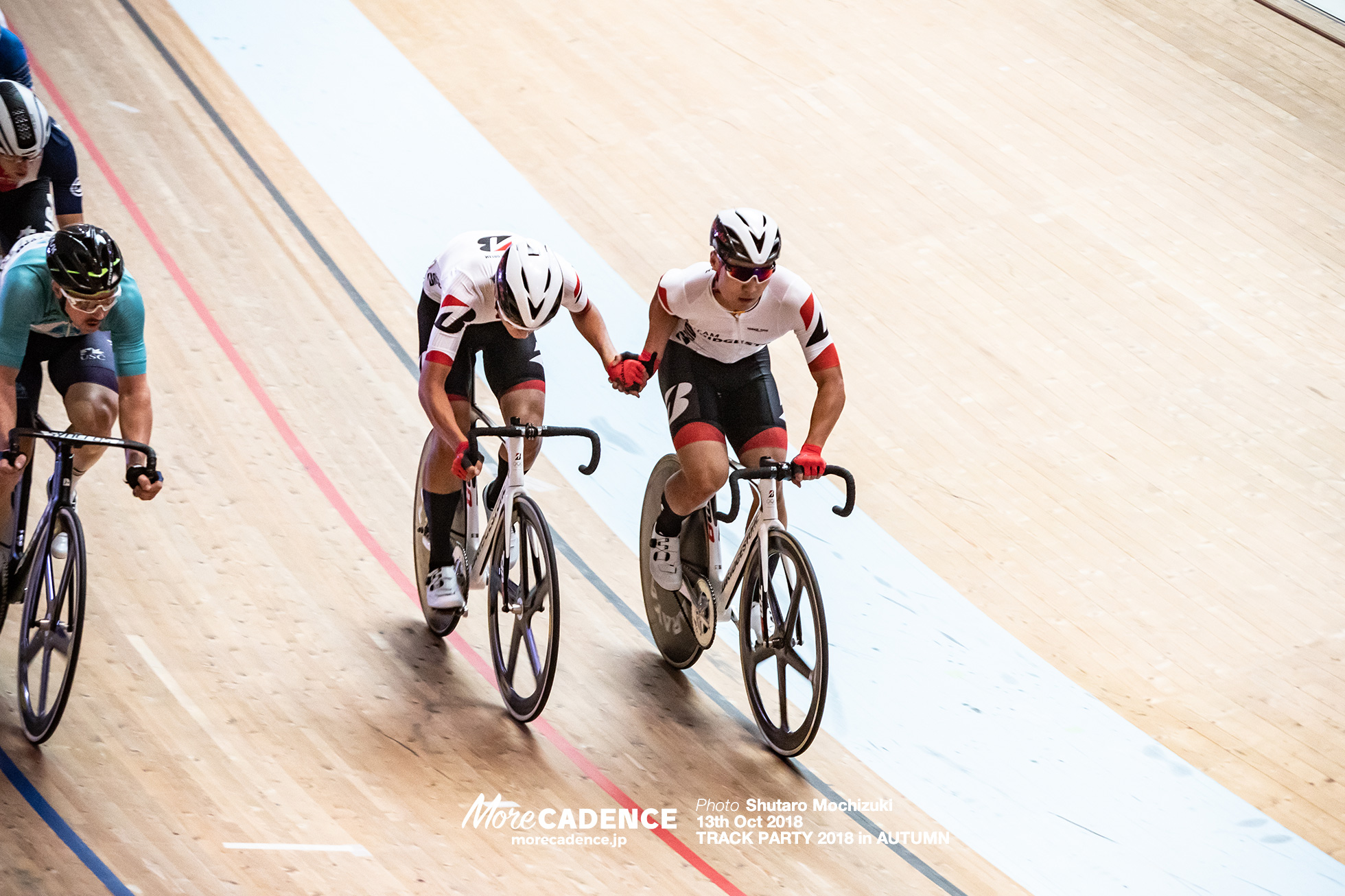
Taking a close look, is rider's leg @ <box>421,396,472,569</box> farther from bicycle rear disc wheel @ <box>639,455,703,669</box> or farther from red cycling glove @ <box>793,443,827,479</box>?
red cycling glove @ <box>793,443,827,479</box>

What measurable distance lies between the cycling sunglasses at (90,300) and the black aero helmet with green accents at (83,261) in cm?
1

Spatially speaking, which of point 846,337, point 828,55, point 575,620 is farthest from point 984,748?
point 828,55

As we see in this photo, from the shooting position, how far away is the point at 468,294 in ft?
11.5

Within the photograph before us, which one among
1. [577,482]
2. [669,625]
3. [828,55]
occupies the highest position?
[828,55]

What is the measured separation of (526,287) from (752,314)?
0.69 meters

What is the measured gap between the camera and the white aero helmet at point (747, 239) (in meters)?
3.30

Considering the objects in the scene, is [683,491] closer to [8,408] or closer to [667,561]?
[667,561]

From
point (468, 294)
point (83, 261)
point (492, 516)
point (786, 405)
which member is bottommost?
point (786, 405)

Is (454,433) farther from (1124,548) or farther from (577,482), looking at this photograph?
(1124,548)

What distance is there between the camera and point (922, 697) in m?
4.30

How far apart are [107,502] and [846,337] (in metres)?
3.29

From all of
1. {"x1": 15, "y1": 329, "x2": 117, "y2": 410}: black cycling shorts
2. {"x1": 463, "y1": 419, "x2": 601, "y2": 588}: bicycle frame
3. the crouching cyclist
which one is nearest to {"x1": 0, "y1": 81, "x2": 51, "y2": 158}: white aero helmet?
{"x1": 15, "y1": 329, "x2": 117, "y2": 410}: black cycling shorts

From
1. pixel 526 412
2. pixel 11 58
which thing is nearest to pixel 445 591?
pixel 526 412

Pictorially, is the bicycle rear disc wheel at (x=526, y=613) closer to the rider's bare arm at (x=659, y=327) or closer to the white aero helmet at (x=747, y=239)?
the rider's bare arm at (x=659, y=327)
